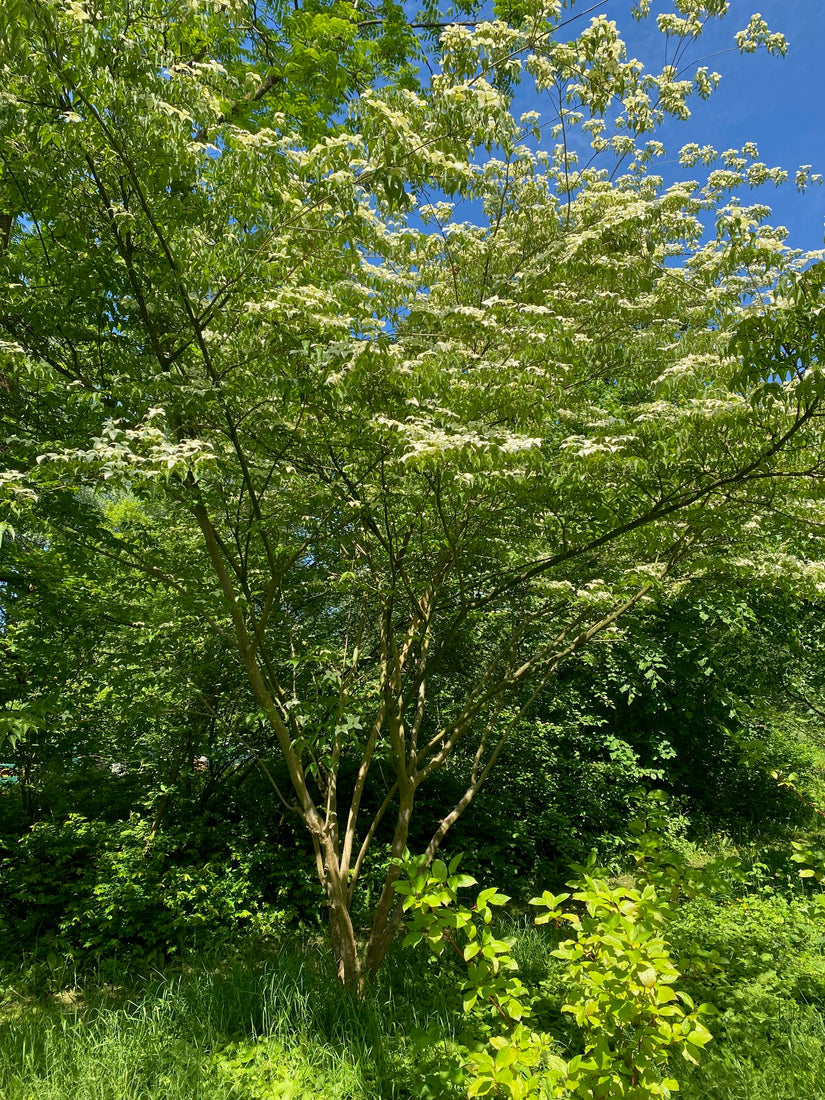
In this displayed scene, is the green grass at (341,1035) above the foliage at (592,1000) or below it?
below

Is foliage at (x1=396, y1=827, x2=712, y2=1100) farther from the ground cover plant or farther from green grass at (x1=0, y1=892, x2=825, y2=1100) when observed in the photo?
green grass at (x1=0, y1=892, x2=825, y2=1100)

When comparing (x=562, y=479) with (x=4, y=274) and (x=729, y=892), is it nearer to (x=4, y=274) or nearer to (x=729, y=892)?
(x=729, y=892)

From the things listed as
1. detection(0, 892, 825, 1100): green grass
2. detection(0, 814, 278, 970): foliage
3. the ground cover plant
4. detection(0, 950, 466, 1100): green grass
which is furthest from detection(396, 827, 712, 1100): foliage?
detection(0, 814, 278, 970): foliage

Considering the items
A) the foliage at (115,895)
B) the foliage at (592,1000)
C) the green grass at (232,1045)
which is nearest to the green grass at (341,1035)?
the green grass at (232,1045)

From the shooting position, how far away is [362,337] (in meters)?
3.45

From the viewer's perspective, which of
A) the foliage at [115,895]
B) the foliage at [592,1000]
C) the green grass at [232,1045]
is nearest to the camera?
the foliage at [592,1000]

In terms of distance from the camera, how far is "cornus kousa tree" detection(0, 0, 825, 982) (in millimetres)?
2639

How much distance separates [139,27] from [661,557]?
4.21 meters

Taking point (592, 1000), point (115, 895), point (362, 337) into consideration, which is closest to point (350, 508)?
point (362, 337)

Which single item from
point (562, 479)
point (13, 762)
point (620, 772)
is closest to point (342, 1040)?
point (562, 479)

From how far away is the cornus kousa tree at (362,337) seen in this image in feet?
8.66

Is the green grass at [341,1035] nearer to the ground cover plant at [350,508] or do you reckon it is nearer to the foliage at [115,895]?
the ground cover plant at [350,508]

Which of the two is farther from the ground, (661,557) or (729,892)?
(661,557)

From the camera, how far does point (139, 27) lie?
2.64 m
